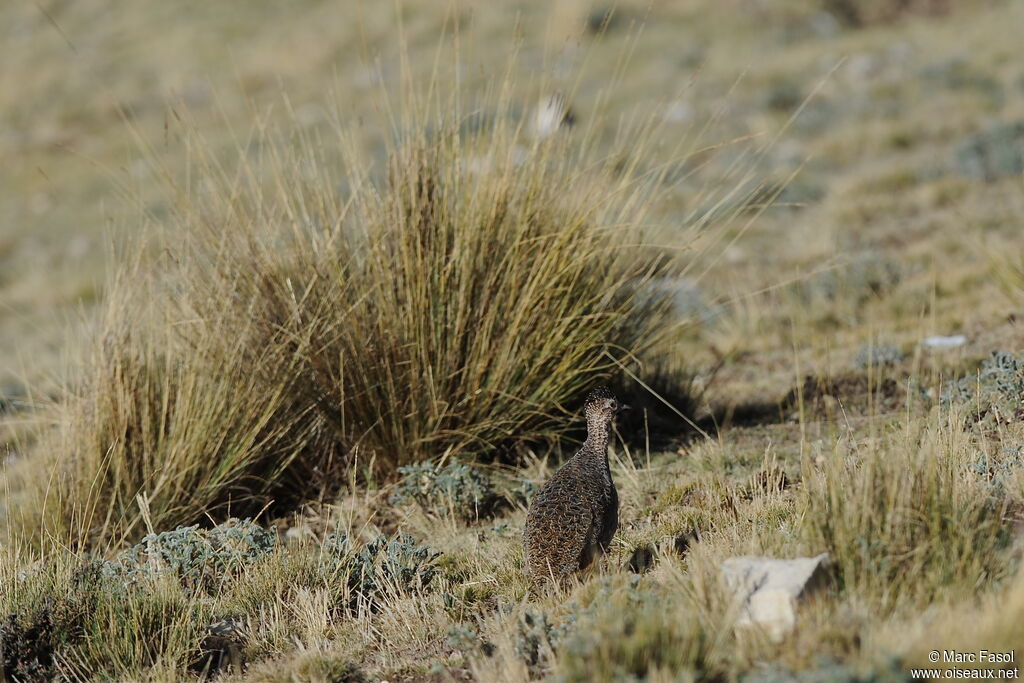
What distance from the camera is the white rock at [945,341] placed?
5.29m

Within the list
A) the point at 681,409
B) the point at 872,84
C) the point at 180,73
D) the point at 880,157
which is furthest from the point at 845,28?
the point at 681,409

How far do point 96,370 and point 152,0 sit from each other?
1952cm

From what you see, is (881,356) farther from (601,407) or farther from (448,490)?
(448,490)

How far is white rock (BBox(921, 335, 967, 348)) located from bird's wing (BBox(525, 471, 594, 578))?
2821 millimetres

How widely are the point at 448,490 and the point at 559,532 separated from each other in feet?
3.42

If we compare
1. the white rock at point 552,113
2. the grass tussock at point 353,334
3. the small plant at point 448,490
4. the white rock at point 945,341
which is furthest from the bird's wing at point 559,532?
the white rock at point 945,341

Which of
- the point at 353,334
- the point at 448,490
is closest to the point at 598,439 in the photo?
the point at 448,490

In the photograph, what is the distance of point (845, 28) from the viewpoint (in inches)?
629

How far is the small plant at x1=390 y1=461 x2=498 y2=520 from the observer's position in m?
4.25

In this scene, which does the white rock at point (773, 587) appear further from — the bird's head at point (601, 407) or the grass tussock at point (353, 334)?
the grass tussock at point (353, 334)

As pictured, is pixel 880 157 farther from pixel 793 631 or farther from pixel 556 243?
pixel 793 631

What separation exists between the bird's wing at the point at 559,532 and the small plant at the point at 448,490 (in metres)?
0.92

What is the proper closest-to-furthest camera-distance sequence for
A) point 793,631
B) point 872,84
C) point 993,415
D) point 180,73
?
1. point 793,631
2. point 993,415
3. point 872,84
4. point 180,73

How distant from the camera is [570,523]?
3.25 metres
